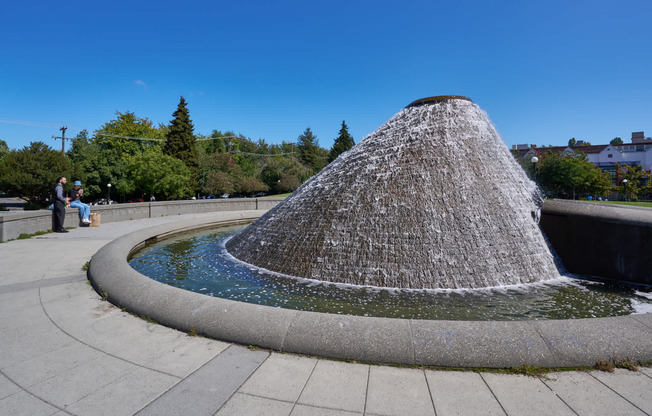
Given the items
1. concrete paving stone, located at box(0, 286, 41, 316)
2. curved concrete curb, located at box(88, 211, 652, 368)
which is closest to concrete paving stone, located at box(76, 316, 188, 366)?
curved concrete curb, located at box(88, 211, 652, 368)

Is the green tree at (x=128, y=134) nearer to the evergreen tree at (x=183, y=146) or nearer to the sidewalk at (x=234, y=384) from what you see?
the evergreen tree at (x=183, y=146)

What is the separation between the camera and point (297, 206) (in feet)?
34.4

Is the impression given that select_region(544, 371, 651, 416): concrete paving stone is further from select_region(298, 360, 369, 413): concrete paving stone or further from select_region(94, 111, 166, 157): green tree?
select_region(94, 111, 166, 157): green tree

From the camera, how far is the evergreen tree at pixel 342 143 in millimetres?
71812

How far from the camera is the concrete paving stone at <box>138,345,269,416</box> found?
301cm

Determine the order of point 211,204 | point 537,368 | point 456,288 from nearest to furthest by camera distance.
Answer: point 537,368
point 456,288
point 211,204

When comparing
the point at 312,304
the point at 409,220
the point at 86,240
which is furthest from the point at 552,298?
the point at 86,240

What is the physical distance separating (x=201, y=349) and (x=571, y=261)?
30.9ft

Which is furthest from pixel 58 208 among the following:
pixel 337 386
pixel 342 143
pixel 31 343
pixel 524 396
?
pixel 342 143

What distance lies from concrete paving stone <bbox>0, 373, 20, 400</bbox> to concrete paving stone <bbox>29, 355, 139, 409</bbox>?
0.14 meters

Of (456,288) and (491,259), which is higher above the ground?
(491,259)

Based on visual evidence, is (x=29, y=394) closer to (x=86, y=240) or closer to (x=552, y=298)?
(x=552, y=298)

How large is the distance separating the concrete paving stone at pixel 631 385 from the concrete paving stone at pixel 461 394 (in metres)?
1.25

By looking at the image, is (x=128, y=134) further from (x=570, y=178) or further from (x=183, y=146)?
(x=570, y=178)
